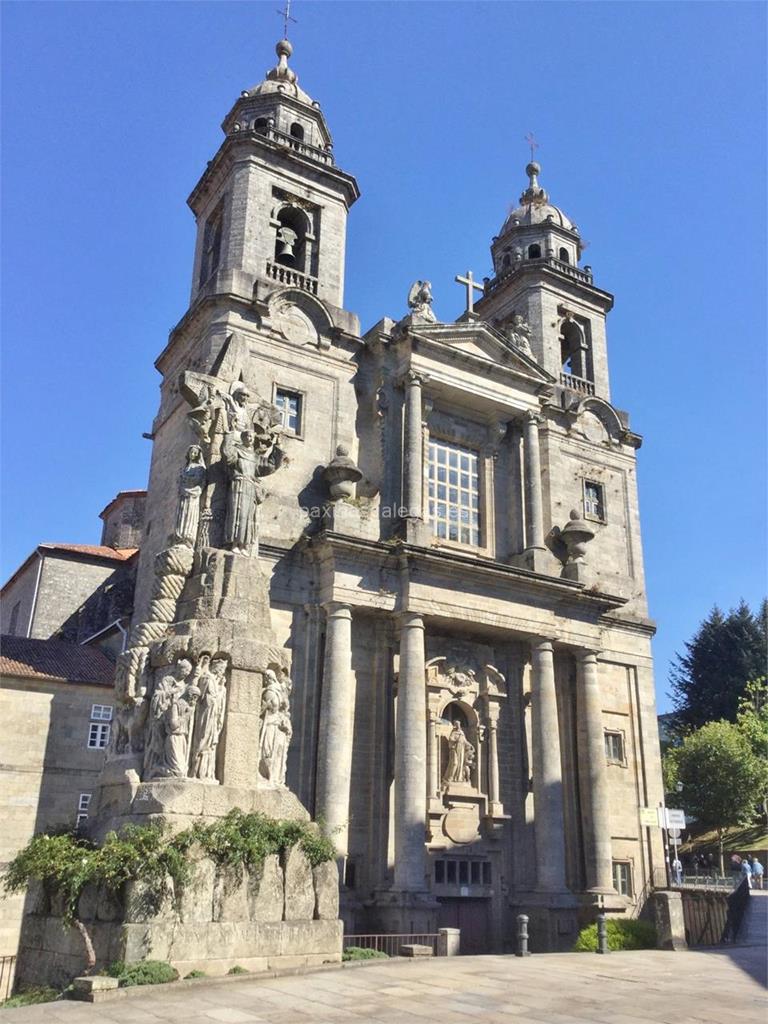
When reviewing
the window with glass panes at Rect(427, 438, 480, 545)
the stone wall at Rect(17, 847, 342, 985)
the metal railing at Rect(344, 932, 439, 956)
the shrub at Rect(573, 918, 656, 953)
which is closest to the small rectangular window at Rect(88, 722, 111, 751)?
the metal railing at Rect(344, 932, 439, 956)

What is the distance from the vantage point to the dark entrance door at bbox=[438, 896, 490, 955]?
2098cm

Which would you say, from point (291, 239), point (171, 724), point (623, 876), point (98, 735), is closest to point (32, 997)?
point (171, 724)

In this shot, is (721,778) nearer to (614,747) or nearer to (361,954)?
(614,747)

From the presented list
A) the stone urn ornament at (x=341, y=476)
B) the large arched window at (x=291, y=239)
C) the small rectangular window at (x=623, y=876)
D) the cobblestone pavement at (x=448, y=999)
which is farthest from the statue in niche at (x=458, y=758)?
the large arched window at (x=291, y=239)

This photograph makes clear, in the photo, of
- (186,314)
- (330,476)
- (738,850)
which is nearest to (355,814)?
(330,476)

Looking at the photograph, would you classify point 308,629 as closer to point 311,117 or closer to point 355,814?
point 355,814

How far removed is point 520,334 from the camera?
29.1 metres

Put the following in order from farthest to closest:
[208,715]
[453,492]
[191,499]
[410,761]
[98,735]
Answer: [453,492], [98,735], [410,761], [191,499], [208,715]

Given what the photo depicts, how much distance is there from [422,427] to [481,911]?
41.6 ft

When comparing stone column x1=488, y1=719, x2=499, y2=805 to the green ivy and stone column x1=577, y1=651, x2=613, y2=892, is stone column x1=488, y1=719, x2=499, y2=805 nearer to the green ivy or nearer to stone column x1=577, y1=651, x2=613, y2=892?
stone column x1=577, y1=651, x2=613, y2=892

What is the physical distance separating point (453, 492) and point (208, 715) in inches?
534

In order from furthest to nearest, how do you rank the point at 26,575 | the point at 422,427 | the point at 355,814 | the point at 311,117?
1. the point at 26,575
2. the point at 311,117
3. the point at 422,427
4. the point at 355,814

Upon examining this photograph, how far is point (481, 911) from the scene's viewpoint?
21.5m

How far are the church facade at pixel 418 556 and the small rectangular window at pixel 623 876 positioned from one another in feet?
0.58
